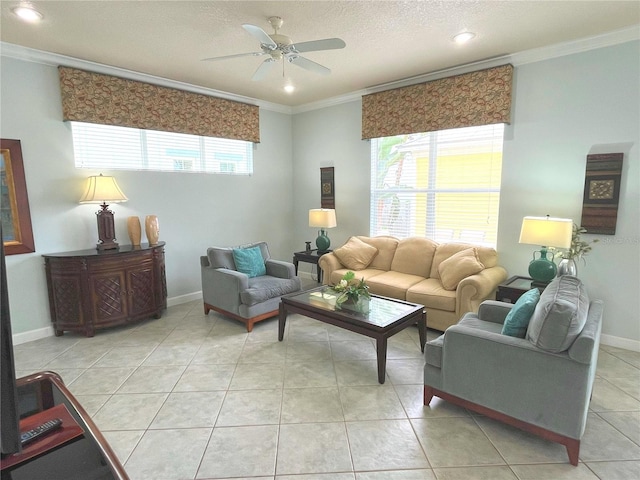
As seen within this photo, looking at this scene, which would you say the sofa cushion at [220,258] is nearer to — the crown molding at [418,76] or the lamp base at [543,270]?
the crown molding at [418,76]

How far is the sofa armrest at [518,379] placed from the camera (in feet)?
6.38

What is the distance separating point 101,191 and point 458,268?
3.83 meters

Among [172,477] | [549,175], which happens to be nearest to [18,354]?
[172,477]

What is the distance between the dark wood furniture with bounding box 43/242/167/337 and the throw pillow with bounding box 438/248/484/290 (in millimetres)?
3271

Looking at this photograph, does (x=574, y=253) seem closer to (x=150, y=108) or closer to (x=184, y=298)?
(x=184, y=298)

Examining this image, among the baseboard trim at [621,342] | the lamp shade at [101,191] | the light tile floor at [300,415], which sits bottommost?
the light tile floor at [300,415]

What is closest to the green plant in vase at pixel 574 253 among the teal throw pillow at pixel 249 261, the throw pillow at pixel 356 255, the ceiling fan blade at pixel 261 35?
the throw pillow at pixel 356 255

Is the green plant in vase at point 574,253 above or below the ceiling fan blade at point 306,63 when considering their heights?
below

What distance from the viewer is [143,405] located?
2545mm

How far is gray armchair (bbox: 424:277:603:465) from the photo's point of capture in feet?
6.31

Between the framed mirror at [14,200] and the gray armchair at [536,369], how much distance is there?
3.92 metres

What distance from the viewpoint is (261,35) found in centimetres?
238

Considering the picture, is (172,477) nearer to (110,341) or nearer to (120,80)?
(110,341)

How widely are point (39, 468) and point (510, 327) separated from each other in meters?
2.37
